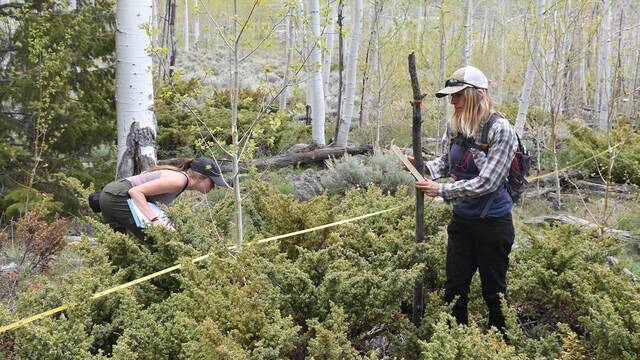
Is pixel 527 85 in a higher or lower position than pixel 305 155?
higher

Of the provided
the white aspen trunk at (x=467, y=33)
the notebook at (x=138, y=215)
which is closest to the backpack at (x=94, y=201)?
the notebook at (x=138, y=215)

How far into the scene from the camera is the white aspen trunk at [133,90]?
196 inches

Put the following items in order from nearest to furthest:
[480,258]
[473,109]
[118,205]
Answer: [473,109]
[480,258]
[118,205]

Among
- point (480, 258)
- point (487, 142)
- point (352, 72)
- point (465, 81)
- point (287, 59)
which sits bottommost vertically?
point (480, 258)

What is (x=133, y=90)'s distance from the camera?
501 cm

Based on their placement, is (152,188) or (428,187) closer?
(428,187)

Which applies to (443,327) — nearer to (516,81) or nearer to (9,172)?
(9,172)

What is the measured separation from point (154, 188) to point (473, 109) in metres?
2.33

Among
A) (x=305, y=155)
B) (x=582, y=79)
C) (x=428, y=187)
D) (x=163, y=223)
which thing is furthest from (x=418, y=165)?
(x=582, y=79)

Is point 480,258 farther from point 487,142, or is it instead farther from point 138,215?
point 138,215

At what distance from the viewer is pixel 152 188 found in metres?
4.17

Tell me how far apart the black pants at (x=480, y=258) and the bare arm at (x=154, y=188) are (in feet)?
6.63

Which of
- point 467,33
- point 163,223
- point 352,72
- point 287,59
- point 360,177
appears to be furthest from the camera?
point 287,59

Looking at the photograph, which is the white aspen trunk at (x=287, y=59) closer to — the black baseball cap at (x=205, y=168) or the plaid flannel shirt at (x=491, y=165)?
the black baseball cap at (x=205, y=168)
